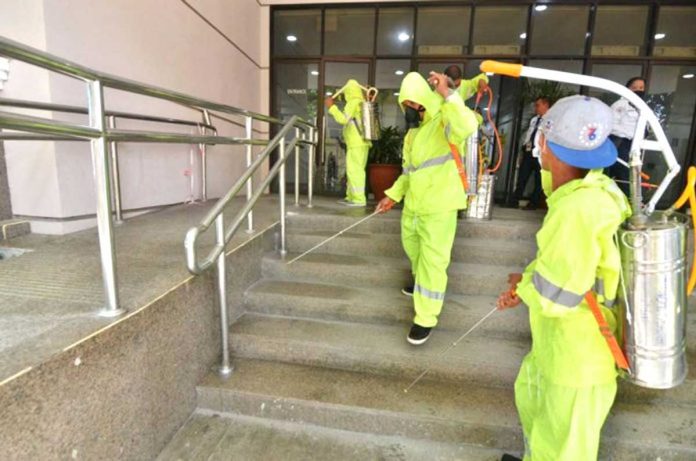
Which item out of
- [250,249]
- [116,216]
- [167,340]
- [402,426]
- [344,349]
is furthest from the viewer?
[116,216]

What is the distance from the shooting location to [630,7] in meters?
5.66

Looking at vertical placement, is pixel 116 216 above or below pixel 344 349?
above

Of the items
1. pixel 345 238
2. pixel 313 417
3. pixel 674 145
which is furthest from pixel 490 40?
pixel 313 417

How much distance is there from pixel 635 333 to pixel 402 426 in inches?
45.8

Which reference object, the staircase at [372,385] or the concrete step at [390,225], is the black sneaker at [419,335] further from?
the concrete step at [390,225]

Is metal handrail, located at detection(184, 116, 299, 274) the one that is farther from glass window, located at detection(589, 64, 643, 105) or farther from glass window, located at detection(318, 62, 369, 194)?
glass window, located at detection(589, 64, 643, 105)

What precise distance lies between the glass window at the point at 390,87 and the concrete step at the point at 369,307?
4.20 meters

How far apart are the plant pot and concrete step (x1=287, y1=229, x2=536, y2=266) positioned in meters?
2.07

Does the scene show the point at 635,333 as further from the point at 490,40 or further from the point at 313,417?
the point at 490,40

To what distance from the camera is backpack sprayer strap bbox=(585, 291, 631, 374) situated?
127cm

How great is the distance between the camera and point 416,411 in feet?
6.45

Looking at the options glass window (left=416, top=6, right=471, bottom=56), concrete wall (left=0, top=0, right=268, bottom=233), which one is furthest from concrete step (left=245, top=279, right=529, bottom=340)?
glass window (left=416, top=6, right=471, bottom=56)

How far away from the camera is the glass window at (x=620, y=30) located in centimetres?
566

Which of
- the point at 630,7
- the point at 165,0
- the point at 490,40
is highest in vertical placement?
the point at 630,7
